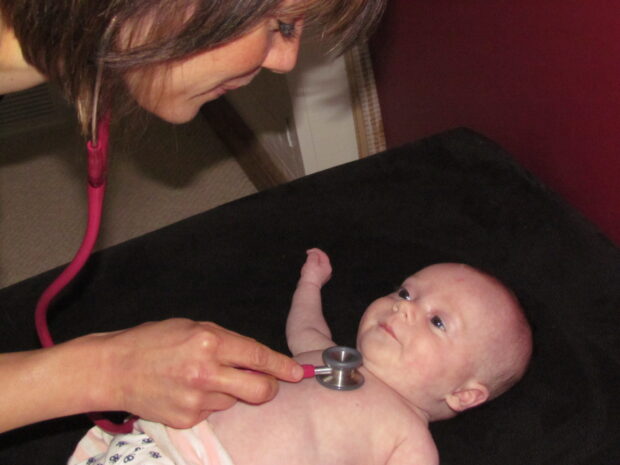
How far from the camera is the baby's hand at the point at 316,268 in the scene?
149 centimetres

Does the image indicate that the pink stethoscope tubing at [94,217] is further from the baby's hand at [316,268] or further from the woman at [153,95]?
the baby's hand at [316,268]

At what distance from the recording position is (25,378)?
1023 mm

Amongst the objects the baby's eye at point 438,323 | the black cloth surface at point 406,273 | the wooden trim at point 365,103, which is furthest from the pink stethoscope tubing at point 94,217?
the wooden trim at point 365,103

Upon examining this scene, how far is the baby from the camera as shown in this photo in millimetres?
1205

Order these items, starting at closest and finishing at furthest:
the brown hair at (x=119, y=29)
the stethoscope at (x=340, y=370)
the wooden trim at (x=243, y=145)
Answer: the brown hair at (x=119, y=29)
the stethoscope at (x=340, y=370)
the wooden trim at (x=243, y=145)

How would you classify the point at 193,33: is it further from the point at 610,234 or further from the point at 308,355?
the point at 610,234

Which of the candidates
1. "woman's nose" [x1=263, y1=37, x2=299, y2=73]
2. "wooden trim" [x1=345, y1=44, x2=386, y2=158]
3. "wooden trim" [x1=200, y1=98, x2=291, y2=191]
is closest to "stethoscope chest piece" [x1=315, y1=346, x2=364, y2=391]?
"woman's nose" [x1=263, y1=37, x2=299, y2=73]

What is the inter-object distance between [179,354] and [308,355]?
0.35 m

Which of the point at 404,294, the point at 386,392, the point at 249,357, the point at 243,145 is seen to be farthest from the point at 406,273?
the point at 243,145

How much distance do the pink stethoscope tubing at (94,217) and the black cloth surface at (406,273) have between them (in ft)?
0.47

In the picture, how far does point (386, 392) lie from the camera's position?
132cm

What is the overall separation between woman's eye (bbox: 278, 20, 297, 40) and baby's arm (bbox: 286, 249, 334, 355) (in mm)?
532

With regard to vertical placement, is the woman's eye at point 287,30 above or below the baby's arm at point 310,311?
above

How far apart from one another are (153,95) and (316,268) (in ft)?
A: 1.77
